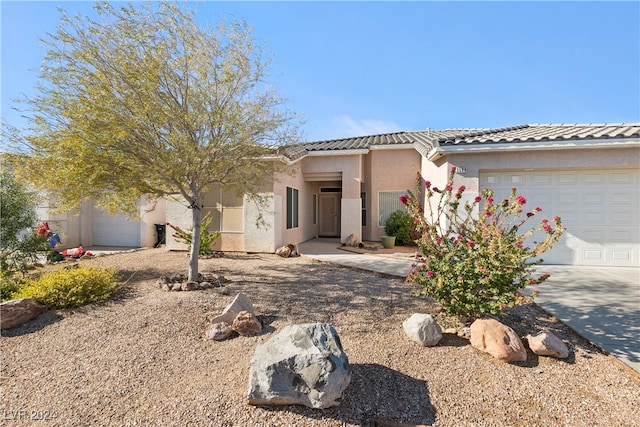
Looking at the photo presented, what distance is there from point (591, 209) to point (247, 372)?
36.5 feet

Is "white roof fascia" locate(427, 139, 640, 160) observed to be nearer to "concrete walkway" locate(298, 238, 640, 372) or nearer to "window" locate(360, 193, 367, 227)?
"concrete walkway" locate(298, 238, 640, 372)

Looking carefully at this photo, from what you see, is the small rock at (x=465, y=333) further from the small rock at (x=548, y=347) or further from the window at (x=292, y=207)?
the window at (x=292, y=207)

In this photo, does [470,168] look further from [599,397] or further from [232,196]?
[232,196]

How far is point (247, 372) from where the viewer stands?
366 cm

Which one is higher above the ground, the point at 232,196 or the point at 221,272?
the point at 232,196

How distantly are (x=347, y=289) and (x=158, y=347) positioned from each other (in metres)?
4.00

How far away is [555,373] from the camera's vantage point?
3.55 meters

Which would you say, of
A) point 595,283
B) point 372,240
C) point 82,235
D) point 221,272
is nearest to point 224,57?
point 221,272

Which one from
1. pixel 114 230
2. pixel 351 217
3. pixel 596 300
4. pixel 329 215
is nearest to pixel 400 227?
pixel 351 217

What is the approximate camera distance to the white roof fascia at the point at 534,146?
831 cm

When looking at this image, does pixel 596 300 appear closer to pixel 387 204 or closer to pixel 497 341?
pixel 497 341

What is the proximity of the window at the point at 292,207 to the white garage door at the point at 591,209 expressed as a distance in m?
8.75

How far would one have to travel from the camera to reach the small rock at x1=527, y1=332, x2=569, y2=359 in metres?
3.79

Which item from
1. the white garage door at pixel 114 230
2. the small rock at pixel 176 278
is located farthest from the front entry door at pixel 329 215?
the small rock at pixel 176 278
